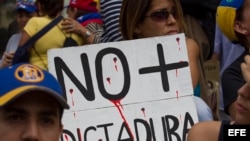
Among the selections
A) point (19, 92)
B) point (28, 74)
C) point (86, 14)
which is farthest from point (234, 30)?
point (86, 14)

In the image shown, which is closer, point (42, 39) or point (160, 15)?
point (160, 15)

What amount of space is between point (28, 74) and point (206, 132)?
1.00 m

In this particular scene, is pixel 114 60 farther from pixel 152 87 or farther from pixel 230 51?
pixel 230 51

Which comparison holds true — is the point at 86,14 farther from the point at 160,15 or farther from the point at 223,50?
the point at 160,15

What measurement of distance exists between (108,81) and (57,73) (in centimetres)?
30

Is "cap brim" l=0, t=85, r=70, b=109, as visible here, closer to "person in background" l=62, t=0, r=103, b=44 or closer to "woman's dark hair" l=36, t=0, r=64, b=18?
"woman's dark hair" l=36, t=0, r=64, b=18

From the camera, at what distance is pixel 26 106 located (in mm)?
3938

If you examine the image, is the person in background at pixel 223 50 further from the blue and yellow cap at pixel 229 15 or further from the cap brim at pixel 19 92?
the cap brim at pixel 19 92

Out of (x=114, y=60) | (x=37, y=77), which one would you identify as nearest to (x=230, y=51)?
(x=114, y=60)

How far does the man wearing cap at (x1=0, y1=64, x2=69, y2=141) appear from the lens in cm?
391

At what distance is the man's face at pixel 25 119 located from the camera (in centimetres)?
392

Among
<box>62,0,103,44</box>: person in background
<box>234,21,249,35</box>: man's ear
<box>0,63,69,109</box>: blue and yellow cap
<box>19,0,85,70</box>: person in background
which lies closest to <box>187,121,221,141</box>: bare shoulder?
<box>0,63,69,109</box>: blue and yellow cap

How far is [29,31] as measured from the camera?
7660mm

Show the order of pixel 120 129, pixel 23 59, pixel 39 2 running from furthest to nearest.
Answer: pixel 39 2, pixel 23 59, pixel 120 129
